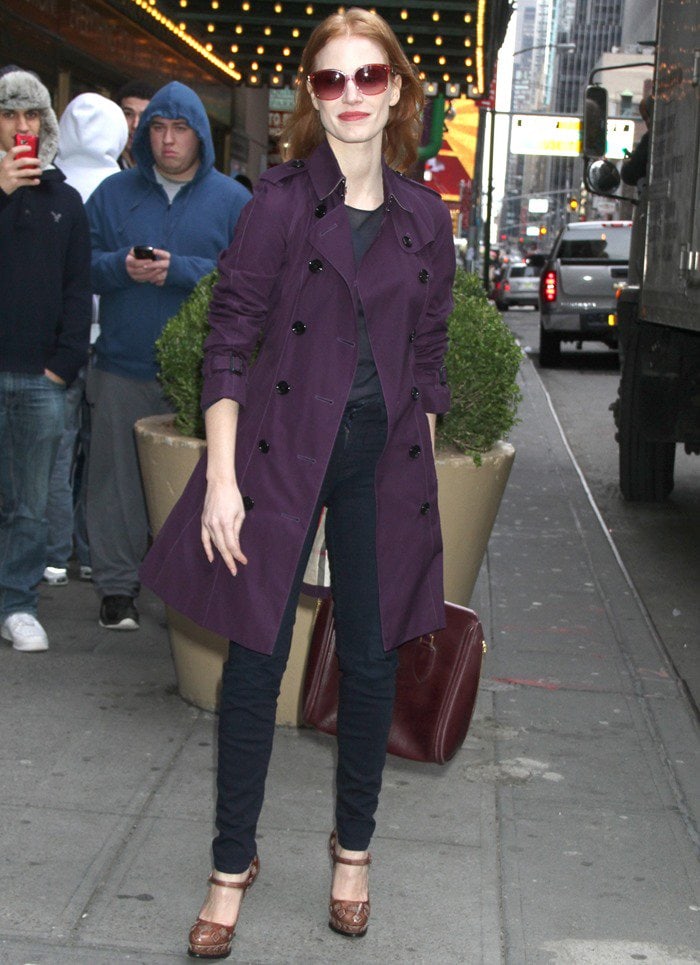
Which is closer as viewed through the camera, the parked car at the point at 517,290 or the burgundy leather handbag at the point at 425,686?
the burgundy leather handbag at the point at 425,686

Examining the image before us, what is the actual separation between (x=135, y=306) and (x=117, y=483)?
27.0 inches

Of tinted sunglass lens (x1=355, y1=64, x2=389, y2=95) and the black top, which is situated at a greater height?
tinted sunglass lens (x1=355, y1=64, x2=389, y2=95)

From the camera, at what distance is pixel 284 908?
3.43 metres

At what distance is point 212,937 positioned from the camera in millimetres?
3131

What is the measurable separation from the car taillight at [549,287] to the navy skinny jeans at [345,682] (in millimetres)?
18032

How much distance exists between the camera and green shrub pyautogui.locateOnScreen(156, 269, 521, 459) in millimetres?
4773

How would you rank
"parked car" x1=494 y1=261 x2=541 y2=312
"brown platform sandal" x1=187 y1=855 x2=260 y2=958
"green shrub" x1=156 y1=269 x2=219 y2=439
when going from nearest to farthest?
1. "brown platform sandal" x1=187 y1=855 x2=260 y2=958
2. "green shrub" x1=156 y1=269 x2=219 y2=439
3. "parked car" x1=494 y1=261 x2=541 y2=312

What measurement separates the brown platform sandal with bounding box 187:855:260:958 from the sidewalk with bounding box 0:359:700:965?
2.1 inches

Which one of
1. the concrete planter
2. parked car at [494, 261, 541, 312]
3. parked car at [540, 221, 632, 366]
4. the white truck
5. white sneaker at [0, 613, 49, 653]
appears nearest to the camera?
the concrete planter

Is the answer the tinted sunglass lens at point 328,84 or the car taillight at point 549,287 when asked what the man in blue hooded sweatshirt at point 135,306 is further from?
the car taillight at point 549,287

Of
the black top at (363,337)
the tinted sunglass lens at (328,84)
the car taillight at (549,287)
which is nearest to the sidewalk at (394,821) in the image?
the black top at (363,337)

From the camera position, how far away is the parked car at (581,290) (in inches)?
815

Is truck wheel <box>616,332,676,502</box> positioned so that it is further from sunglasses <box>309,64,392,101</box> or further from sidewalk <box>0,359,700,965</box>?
sunglasses <box>309,64,392,101</box>

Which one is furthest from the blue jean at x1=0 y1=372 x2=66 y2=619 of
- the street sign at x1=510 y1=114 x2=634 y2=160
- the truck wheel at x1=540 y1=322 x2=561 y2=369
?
the street sign at x1=510 y1=114 x2=634 y2=160
